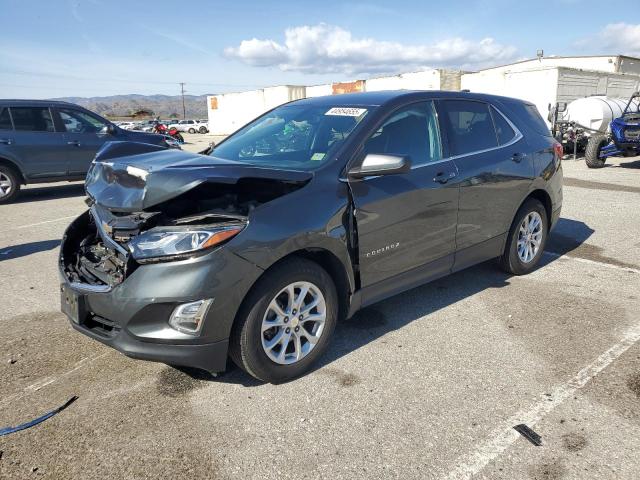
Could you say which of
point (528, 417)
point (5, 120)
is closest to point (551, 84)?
point (5, 120)

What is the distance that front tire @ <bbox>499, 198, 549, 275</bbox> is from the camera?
15.7ft

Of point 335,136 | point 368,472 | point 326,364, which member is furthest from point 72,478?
point 335,136

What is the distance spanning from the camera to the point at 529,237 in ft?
16.4

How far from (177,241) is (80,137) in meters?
9.14

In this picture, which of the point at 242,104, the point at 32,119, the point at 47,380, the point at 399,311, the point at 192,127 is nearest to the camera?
the point at 47,380

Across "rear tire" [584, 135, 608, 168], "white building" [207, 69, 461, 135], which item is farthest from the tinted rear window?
"white building" [207, 69, 461, 135]

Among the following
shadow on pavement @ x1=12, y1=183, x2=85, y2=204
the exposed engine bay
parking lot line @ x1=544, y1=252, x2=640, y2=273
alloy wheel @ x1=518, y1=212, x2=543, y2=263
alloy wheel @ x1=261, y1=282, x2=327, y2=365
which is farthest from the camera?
shadow on pavement @ x1=12, y1=183, x2=85, y2=204

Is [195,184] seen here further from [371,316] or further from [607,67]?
[607,67]

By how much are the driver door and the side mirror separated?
870 centimetres

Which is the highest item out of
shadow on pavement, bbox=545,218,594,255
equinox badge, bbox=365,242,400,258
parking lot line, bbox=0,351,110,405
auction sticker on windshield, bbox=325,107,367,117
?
auction sticker on windshield, bbox=325,107,367,117

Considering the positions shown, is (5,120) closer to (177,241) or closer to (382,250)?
(177,241)

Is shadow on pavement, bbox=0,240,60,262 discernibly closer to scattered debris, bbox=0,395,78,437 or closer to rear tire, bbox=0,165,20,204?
scattered debris, bbox=0,395,78,437

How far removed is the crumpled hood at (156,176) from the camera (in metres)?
2.72

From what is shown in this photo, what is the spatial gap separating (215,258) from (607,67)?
3931 cm
